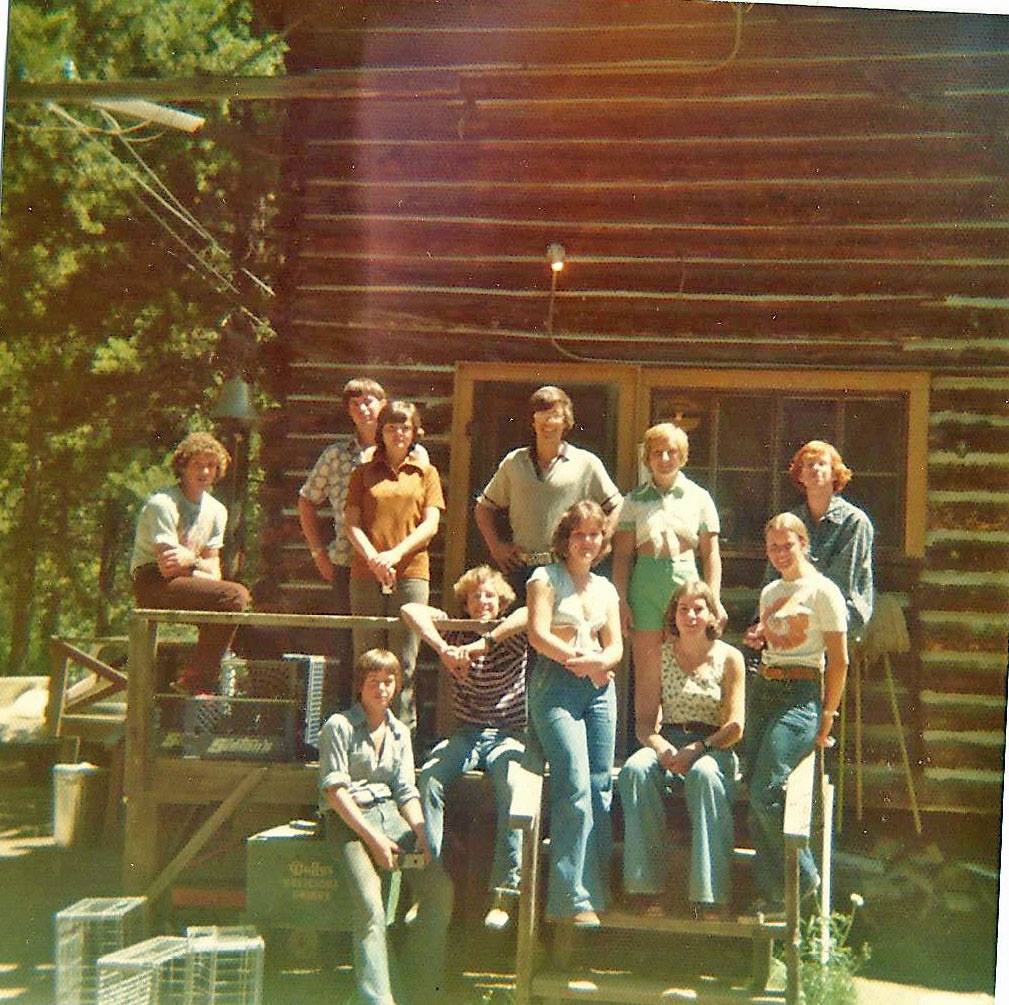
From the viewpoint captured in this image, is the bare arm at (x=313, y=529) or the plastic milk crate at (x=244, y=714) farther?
the bare arm at (x=313, y=529)

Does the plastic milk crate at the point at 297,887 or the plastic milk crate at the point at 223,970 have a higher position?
the plastic milk crate at the point at 297,887

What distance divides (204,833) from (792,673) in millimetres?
2595

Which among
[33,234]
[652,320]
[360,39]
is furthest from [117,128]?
[652,320]

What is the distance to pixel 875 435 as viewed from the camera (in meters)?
6.38

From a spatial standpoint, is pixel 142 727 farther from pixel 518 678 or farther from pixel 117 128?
pixel 117 128

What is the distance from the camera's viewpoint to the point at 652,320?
21.8 ft

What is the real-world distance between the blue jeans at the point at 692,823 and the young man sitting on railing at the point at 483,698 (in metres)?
0.46

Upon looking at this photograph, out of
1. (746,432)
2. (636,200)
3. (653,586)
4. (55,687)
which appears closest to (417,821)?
(653,586)

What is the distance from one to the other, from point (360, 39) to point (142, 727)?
3324mm

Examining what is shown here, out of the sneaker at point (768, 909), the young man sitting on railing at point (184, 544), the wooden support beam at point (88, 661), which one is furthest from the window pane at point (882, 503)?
the wooden support beam at point (88, 661)

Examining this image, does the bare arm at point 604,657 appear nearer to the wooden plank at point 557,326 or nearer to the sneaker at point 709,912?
the sneaker at point 709,912

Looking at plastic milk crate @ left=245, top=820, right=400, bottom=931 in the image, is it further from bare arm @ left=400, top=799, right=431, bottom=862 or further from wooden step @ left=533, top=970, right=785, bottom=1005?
wooden step @ left=533, top=970, right=785, bottom=1005

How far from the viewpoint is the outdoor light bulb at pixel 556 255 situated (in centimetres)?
656

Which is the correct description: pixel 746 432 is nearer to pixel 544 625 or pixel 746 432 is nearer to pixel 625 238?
pixel 625 238
